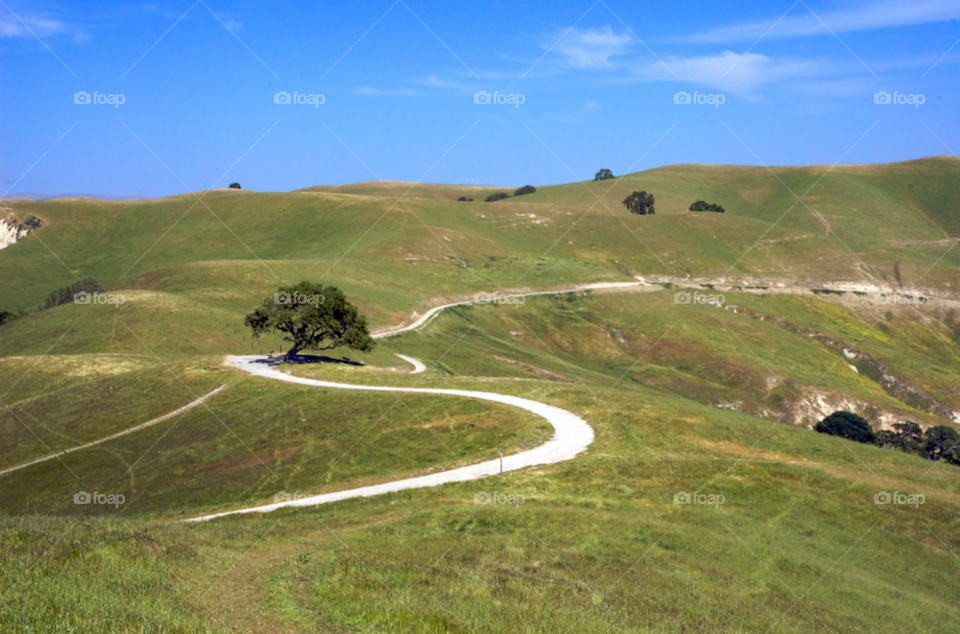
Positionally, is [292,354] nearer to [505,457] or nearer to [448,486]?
[505,457]

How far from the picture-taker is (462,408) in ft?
134

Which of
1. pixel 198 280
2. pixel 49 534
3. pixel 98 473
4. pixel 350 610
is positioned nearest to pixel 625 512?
pixel 350 610

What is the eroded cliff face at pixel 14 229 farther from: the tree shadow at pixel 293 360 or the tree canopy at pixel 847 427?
the tree canopy at pixel 847 427

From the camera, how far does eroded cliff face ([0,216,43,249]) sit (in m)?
176

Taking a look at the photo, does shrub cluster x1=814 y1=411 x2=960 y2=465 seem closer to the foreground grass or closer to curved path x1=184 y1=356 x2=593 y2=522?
the foreground grass

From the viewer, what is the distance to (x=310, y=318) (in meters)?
62.1

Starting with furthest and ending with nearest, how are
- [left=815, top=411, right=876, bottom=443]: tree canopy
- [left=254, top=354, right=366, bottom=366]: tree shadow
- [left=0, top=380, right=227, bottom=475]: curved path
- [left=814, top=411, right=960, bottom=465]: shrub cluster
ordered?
1. [left=815, top=411, right=876, bottom=443]: tree canopy
2. [left=814, top=411, right=960, bottom=465]: shrub cluster
3. [left=254, top=354, right=366, bottom=366]: tree shadow
4. [left=0, top=380, right=227, bottom=475]: curved path

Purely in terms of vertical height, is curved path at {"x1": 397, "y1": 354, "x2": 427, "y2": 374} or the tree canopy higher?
curved path at {"x1": 397, "y1": 354, "x2": 427, "y2": 374}

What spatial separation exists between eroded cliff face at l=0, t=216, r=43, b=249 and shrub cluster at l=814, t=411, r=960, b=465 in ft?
597

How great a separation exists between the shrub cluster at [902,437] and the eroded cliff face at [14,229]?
18198 cm

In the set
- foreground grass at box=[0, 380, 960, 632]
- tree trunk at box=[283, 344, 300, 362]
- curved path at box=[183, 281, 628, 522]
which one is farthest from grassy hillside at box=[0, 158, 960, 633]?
tree trunk at box=[283, 344, 300, 362]

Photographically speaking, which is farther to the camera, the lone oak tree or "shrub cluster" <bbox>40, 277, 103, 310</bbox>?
"shrub cluster" <bbox>40, 277, 103, 310</bbox>

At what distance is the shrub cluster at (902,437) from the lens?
7231 centimetres

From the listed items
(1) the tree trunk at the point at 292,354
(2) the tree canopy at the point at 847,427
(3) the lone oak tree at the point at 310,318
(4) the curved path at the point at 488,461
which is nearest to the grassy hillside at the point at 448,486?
(4) the curved path at the point at 488,461
